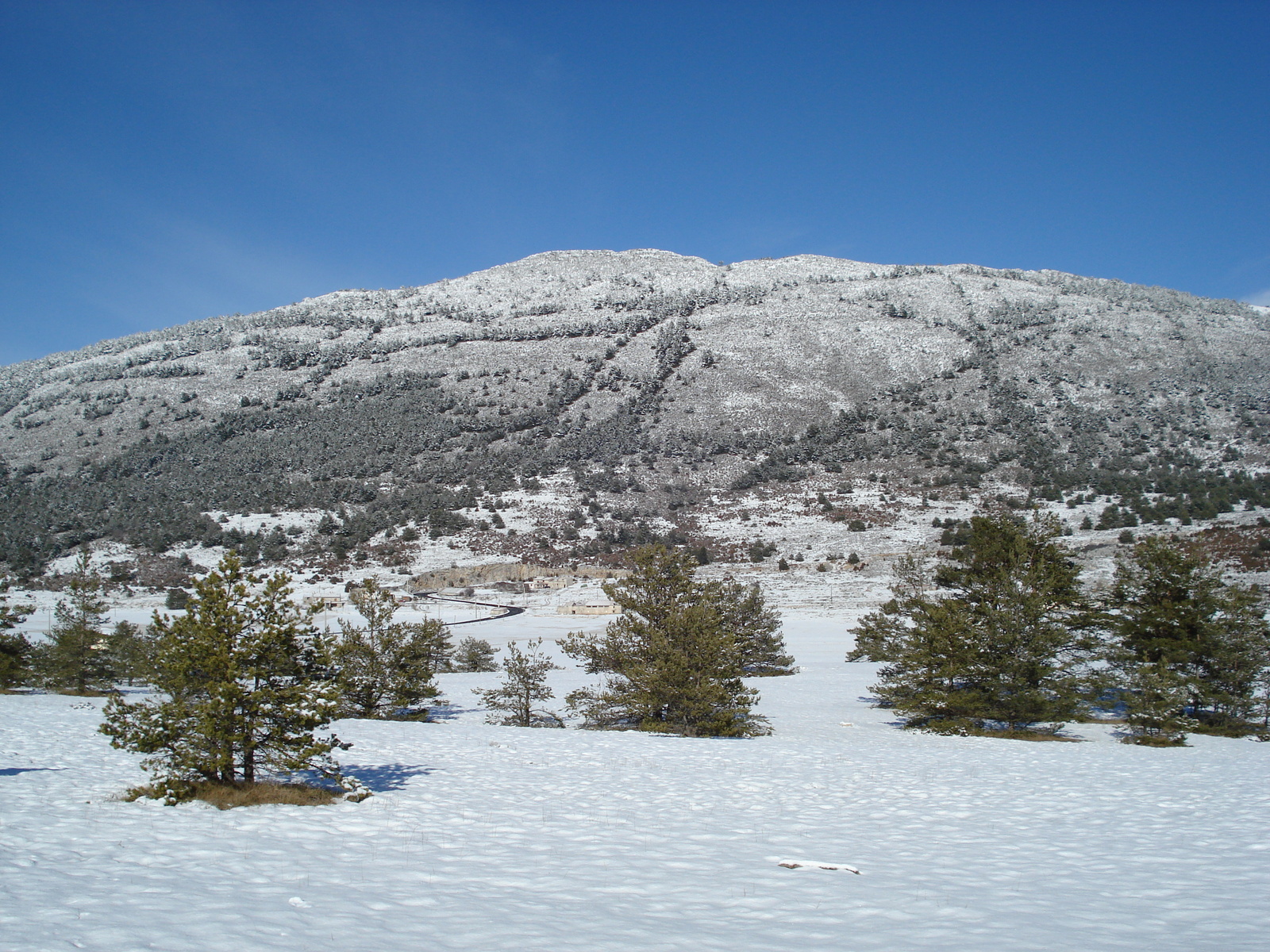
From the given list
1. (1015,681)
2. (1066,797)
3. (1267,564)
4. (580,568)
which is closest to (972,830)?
(1066,797)

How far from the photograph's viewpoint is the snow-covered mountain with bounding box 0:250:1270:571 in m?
58.9

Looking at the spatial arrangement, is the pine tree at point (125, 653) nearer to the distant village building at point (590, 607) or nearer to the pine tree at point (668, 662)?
the pine tree at point (668, 662)

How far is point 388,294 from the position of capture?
404ft

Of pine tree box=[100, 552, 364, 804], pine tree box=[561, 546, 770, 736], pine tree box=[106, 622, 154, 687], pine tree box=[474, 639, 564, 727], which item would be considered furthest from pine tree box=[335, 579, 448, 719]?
pine tree box=[100, 552, 364, 804]

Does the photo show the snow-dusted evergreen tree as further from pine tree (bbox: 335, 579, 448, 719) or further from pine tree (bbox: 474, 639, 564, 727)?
pine tree (bbox: 335, 579, 448, 719)

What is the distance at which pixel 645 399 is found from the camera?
77.3 meters

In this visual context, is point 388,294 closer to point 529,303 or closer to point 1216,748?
point 529,303

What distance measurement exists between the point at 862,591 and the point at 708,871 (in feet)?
107

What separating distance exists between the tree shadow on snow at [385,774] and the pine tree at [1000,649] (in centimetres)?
975

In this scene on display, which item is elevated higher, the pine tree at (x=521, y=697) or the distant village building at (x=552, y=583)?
the distant village building at (x=552, y=583)

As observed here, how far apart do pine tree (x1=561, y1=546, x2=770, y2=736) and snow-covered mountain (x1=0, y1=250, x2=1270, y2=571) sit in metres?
37.7

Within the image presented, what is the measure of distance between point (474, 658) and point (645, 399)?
55701 mm

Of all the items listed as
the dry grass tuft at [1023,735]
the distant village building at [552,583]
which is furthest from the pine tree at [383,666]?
the distant village building at [552,583]

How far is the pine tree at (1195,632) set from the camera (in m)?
13.9
